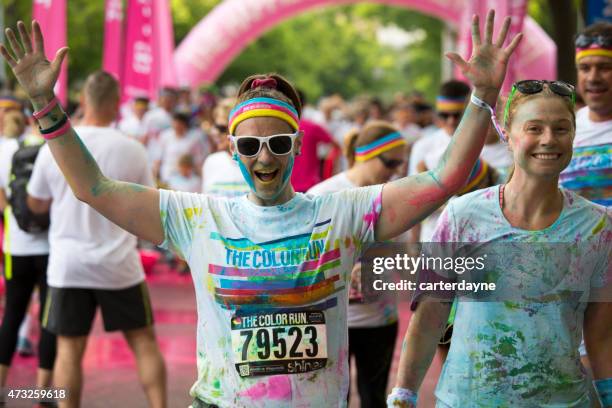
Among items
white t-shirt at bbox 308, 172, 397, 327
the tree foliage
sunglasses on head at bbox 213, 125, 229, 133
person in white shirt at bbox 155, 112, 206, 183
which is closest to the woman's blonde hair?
white t-shirt at bbox 308, 172, 397, 327

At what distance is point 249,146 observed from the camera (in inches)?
128

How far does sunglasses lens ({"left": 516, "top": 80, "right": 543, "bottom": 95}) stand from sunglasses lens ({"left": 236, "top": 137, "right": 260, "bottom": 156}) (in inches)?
36.2

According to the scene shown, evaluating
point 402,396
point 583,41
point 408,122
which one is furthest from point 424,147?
point 408,122

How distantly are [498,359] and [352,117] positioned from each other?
1907 cm

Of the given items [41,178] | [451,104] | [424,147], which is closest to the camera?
[41,178]

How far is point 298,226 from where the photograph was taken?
323 centimetres

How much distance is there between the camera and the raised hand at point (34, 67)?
3105 millimetres

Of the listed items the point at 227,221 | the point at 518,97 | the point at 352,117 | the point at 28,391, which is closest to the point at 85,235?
the point at 28,391

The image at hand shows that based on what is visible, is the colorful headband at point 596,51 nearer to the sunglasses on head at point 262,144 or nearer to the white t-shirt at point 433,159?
the white t-shirt at point 433,159

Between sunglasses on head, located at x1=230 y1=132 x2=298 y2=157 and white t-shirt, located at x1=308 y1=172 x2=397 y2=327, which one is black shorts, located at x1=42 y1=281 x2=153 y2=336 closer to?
white t-shirt, located at x1=308 y1=172 x2=397 y2=327

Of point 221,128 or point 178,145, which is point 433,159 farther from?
point 178,145

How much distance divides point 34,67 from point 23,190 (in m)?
3.55

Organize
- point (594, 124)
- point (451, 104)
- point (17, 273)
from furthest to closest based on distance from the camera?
point (451, 104)
point (17, 273)
point (594, 124)

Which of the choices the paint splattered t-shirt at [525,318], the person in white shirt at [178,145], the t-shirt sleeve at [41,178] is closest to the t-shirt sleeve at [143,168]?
the t-shirt sleeve at [41,178]
